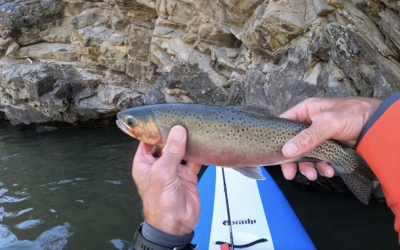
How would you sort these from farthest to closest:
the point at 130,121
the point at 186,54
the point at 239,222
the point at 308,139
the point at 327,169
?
the point at 186,54 → the point at 239,222 → the point at 327,169 → the point at 130,121 → the point at 308,139

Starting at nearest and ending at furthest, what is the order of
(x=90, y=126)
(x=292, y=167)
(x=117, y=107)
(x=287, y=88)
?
1. (x=292, y=167)
2. (x=287, y=88)
3. (x=117, y=107)
4. (x=90, y=126)

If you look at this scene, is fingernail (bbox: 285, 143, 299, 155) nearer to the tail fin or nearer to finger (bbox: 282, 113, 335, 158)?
finger (bbox: 282, 113, 335, 158)

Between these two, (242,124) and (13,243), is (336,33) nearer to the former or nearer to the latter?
(242,124)

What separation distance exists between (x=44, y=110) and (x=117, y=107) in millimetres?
4623

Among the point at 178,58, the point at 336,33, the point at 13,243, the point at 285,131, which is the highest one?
the point at 336,33

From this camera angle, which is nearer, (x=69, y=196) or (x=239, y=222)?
(x=239, y=222)

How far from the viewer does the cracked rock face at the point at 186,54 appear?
6.09 m

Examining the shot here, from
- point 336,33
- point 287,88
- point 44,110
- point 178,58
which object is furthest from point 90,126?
point 336,33

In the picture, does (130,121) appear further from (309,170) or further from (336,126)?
(309,170)

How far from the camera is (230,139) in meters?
2.74

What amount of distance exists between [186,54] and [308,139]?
9990 millimetres

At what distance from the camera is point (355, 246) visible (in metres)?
5.15

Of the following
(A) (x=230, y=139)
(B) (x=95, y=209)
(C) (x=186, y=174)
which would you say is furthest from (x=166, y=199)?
(B) (x=95, y=209)

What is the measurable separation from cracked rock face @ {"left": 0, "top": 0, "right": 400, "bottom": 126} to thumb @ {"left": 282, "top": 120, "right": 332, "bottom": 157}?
3819 millimetres
